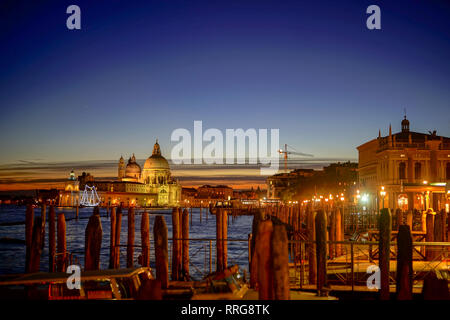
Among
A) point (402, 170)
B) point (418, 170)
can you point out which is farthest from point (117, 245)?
point (418, 170)

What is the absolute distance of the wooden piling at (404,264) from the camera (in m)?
8.49

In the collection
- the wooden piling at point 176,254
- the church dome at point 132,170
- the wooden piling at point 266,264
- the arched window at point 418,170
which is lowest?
the wooden piling at point 176,254

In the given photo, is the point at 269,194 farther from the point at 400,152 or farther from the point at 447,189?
the point at 447,189

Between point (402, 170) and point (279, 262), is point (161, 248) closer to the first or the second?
point (279, 262)

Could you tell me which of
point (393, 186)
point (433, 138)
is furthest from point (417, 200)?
point (433, 138)

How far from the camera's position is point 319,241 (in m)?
10.4

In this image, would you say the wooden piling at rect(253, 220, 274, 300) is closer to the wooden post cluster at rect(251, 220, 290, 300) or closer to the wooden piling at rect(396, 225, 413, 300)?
the wooden post cluster at rect(251, 220, 290, 300)

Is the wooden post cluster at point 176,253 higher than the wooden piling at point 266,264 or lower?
lower

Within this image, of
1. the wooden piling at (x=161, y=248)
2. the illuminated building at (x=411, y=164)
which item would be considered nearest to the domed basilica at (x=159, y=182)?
the illuminated building at (x=411, y=164)

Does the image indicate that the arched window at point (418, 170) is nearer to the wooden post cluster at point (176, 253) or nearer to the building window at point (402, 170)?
the building window at point (402, 170)

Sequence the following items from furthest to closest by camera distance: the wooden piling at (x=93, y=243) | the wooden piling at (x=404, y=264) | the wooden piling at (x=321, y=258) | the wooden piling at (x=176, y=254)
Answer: the wooden piling at (x=176, y=254), the wooden piling at (x=93, y=243), the wooden piling at (x=321, y=258), the wooden piling at (x=404, y=264)

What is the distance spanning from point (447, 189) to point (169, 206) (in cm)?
13014

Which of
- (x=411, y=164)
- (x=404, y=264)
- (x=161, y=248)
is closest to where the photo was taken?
(x=404, y=264)

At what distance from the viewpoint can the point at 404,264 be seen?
28.2 ft
